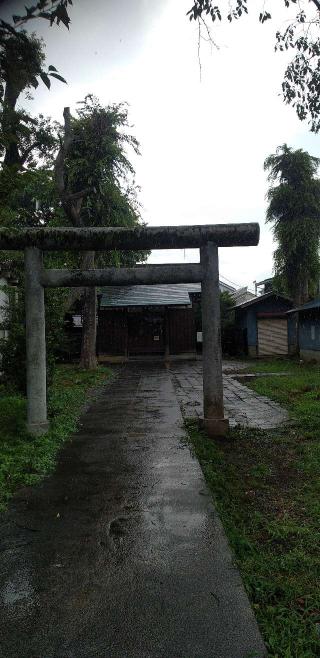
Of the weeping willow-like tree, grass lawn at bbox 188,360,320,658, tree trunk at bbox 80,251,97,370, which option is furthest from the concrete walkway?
the weeping willow-like tree

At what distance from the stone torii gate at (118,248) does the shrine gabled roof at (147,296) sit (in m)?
14.5

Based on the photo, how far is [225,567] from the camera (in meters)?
3.08

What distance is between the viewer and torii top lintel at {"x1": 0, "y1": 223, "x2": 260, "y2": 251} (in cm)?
685

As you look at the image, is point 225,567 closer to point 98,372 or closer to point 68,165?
point 98,372

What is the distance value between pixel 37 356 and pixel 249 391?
22.0 ft

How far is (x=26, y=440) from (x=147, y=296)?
1753 centimetres

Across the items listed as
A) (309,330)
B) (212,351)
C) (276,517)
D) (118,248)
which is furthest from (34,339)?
(309,330)

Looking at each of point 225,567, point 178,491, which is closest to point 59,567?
point 225,567

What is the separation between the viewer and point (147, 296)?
23703 millimetres

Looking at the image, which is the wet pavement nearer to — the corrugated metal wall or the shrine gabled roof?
the shrine gabled roof

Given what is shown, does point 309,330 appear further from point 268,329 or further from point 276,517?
point 276,517

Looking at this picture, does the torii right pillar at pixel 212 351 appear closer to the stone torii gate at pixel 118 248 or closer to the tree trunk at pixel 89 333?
the stone torii gate at pixel 118 248

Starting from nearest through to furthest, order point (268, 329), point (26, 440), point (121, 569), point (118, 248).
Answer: point (121, 569) → point (26, 440) → point (118, 248) → point (268, 329)

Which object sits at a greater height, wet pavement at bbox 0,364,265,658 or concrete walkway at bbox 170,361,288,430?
concrete walkway at bbox 170,361,288,430
